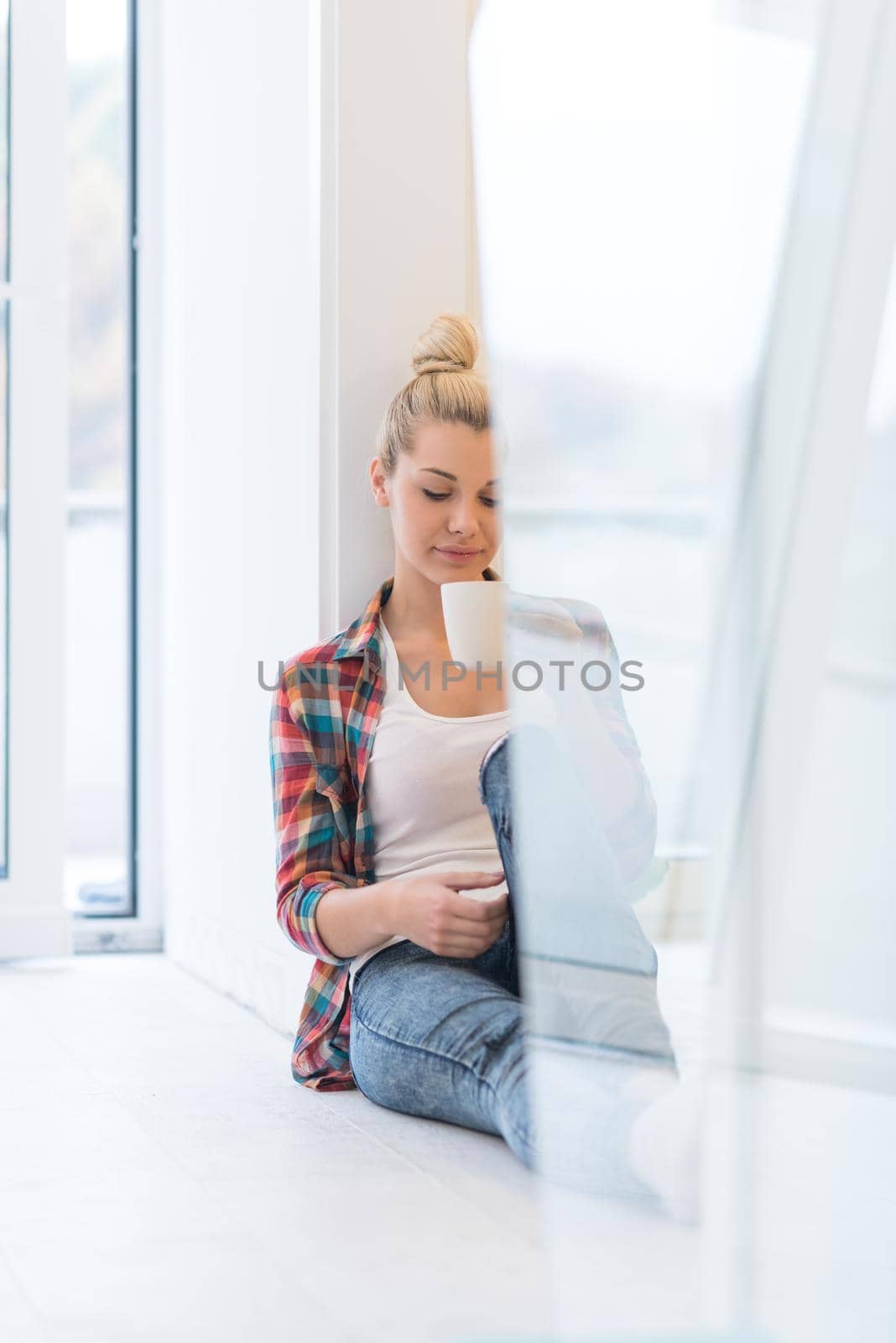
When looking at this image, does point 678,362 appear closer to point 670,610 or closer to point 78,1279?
point 670,610

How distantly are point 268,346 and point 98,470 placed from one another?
5.19 feet

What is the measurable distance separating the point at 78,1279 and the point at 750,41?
81 cm

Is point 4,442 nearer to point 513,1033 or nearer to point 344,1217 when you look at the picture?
point 513,1033

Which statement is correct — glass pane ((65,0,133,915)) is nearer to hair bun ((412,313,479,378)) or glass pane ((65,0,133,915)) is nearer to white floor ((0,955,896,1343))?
white floor ((0,955,896,1343))

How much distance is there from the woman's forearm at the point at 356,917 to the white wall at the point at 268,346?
320mm

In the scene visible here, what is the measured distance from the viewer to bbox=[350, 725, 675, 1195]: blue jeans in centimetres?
79

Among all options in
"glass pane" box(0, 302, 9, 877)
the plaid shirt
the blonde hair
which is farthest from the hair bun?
"glass pane" box(0, 302, 9, 877)

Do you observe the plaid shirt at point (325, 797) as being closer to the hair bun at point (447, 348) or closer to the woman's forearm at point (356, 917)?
the woman's forearm at point (356, 917)

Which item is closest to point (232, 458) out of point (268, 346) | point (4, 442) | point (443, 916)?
point (268, 346)

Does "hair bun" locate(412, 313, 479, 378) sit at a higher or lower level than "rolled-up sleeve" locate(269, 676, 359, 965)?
higher

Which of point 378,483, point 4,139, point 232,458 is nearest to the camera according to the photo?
point 378,483

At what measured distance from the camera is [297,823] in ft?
4.86

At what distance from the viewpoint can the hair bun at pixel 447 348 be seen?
1.53 metres

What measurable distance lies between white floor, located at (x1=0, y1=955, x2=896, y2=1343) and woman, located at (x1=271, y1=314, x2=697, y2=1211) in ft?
0.23
